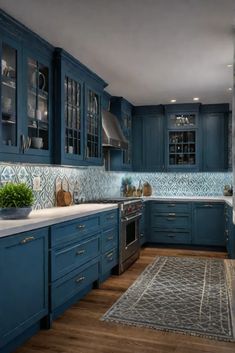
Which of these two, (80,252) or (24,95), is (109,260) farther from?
(24,95)

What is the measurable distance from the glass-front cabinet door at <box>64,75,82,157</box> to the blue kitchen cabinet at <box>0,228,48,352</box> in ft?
4.57

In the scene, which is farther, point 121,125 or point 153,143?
point 153,143

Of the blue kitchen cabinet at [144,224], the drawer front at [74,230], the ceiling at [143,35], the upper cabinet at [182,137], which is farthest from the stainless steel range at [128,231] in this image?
the ceiling at [143,35]

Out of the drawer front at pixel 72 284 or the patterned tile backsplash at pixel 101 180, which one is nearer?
the drawer front at pixel 72 284

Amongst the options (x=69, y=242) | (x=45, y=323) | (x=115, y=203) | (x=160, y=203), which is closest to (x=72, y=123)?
(x=115, y=203)

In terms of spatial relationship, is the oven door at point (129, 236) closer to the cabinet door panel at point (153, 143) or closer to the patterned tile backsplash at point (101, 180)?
the patterned tile backsplash at point (101, 180)

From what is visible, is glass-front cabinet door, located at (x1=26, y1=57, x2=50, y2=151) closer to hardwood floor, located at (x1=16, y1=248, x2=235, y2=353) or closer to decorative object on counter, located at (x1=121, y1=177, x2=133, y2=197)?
hardwood floor, located at (x1=16, y1=248, x2=235, y2=353)

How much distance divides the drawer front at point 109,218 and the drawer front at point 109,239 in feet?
0.29

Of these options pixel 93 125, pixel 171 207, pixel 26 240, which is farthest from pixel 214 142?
pixel 26 240

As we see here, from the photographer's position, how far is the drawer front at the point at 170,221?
6125mm

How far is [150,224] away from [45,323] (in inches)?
142

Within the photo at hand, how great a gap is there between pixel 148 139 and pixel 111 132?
5.18 feet

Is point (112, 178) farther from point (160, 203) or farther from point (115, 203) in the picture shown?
point (115, 203)

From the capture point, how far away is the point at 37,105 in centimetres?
337
